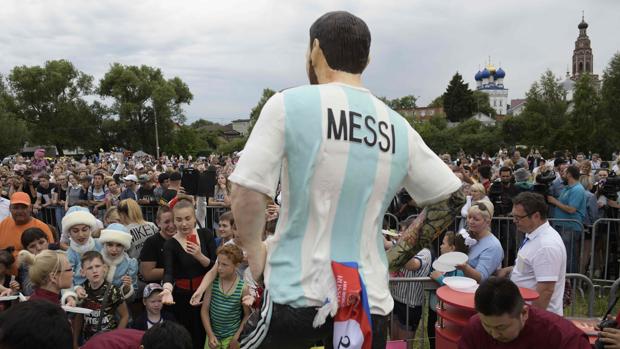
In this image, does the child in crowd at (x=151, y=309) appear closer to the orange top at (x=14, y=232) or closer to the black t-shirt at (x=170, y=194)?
the orange top at (x=14, y=232)

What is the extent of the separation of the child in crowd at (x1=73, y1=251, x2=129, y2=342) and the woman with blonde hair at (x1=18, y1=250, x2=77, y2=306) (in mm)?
309

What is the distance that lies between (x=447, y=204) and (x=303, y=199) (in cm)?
57

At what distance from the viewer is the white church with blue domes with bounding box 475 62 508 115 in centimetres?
12500

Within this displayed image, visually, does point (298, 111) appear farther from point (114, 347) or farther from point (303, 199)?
point (114, 347)

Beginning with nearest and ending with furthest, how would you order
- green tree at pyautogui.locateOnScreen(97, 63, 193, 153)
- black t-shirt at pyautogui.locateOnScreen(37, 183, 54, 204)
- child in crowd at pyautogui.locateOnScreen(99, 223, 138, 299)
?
child in crowd at pyautogui.locateOnScreen(99, 223, 138, 299) → black t-shirt at pyautogui.locateOnScreen(37, 183, 54, 204) → green tree at pyautogui.locateOnScreen(97, 63, 193, 153)

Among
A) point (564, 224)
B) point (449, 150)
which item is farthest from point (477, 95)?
point (564, 224)

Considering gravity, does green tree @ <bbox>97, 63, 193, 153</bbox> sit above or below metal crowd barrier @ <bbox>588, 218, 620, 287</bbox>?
above

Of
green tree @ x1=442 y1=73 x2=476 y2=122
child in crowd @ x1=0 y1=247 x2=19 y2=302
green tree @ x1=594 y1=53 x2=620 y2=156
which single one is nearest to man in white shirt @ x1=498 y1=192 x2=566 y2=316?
child in crowd @ x1=0 y1=247 x2=19 y2=302

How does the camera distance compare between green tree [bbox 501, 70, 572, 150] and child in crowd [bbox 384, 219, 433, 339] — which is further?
green tree [bbox 501, 70, 572, 150]

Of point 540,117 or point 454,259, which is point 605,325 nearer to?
point 454,259

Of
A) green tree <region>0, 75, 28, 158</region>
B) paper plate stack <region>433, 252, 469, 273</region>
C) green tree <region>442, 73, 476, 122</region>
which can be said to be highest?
green tree <region>442, 73, 476, 122</region>

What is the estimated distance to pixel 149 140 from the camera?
5569 centimetres

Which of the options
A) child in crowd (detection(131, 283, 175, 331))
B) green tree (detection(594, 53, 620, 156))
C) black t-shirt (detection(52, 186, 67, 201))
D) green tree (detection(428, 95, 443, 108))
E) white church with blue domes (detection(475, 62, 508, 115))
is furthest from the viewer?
white church with blue domes (detection(475, 62, 508, 115))

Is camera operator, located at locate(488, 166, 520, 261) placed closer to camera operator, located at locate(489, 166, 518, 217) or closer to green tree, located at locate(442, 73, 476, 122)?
camera operator, located at locate(489, 166, 518, 217)
